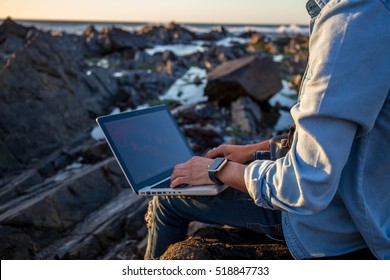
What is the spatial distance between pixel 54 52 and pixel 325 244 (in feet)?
21.9

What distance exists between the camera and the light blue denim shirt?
1406 millimetres

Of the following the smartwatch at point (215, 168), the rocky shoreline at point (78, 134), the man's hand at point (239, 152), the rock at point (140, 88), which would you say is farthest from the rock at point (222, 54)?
the smartwatch at point (215, 168)

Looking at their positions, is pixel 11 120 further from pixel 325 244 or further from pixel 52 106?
pixel 325 244

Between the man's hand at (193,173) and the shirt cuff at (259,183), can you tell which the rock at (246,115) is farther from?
the shirt cuff at (259,183)

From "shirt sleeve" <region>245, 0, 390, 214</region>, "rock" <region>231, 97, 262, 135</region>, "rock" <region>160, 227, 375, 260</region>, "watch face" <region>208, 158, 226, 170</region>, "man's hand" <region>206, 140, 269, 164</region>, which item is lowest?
"rock" <region>231, 97, 262, 135</region>

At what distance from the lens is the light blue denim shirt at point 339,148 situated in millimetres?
1406

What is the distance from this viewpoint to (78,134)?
21.7 feet

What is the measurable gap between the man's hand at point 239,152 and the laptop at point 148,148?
28 centimetres

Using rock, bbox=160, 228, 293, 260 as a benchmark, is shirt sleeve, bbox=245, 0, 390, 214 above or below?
above

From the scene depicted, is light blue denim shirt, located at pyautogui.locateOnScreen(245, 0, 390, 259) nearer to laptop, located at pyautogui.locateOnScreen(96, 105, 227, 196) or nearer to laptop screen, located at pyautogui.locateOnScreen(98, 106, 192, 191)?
laptop, located at pyautogui.locateOnScreen(96, 105, 227, 196)

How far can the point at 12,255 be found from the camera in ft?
11.6

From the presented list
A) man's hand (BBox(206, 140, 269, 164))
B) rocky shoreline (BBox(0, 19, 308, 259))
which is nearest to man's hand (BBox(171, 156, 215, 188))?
man's hand (BBox(206, 140, 269, 164))
